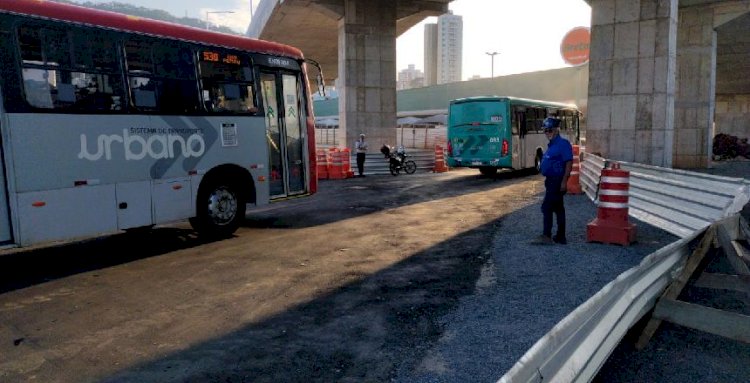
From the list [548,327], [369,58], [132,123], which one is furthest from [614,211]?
[369,58]

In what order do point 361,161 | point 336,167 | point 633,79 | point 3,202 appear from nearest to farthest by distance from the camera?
point 3,202 < point 633,79 < point 336,167 < point 361,161

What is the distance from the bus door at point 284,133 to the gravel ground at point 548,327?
16.0 feet

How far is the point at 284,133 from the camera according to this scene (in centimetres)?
1085

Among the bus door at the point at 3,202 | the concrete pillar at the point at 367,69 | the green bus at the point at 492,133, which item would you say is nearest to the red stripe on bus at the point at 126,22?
the bus door at the point at 3,202

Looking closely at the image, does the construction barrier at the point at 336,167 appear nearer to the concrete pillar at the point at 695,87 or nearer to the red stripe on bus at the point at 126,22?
the red stripe on bus at the point at 126,22

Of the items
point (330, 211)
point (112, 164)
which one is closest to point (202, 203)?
point (112, 164)

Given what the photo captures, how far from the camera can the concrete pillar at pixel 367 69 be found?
95.9 feet

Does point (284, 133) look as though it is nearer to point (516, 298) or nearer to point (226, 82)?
point (226, 82)

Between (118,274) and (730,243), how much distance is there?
7.82 m

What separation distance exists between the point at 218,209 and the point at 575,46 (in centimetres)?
6278

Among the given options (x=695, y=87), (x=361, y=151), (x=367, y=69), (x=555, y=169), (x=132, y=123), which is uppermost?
(x=367, y=69)

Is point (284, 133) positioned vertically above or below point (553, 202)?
above

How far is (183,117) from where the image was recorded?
29.0ft

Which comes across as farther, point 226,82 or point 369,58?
point 369,58
